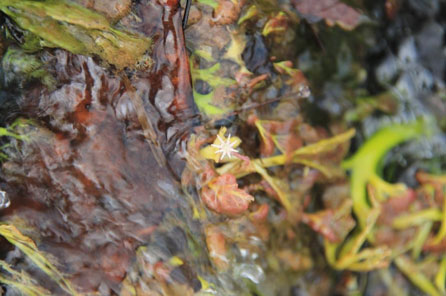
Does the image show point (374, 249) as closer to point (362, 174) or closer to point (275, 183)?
point (362, 174)

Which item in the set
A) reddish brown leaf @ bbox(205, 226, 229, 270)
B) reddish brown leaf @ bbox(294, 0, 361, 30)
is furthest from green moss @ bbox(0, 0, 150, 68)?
reddish brown leaf @ bbox(294, 0, 361, 30)

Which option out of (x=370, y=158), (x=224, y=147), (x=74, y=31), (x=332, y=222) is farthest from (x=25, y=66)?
(x=370, y=158)

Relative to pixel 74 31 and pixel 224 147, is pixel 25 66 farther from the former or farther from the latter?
pixel 224 147

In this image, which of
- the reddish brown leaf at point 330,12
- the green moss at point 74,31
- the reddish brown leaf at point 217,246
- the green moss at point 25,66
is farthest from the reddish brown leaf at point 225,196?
the reddish brown leaf at point 330,12

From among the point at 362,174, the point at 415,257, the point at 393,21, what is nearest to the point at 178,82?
the point at 362,174

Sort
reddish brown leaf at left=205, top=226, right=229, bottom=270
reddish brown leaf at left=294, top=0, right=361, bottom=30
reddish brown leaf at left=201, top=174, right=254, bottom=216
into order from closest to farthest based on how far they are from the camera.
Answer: reddish brown leaf at left=201, top=174, right=254, bottom=216
reddish brown leaf at left=205, top=226, right=229, bottom=270
reddish brown leaf at left=294, top=0, right=361, bottom=30

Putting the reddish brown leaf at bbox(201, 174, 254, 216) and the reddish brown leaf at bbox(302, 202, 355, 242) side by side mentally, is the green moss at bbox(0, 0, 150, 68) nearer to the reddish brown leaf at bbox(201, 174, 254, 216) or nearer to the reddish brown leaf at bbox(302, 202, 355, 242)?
the reddish brown leaf at bbox(201, 174, 254, 216)
